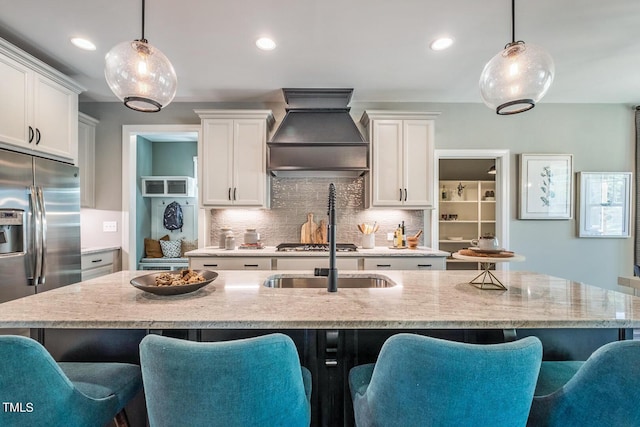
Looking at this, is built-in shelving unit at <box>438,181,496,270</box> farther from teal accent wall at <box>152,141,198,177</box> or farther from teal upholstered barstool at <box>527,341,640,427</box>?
teal accent wall at <box>152,141,198,177</box>

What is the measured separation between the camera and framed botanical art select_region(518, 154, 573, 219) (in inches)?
140

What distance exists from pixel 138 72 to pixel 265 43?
51.7 inches

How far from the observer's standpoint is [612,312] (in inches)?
43.4

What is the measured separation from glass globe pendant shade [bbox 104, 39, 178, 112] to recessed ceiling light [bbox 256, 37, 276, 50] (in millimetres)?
1132

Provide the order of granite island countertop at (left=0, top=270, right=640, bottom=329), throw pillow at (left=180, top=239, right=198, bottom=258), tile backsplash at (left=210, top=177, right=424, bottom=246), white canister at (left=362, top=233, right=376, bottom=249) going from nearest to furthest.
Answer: granite island countertop at (left=0, top=270, right=640, bottom=329), white canister at (left=362, top=233, right=376, bottom=249), tile backsplash at (left=210, top=177, right=424, bottom=246), throw pillow at (left=180, top=239, right=198, bottom=258)

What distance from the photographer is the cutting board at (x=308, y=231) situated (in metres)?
3.60

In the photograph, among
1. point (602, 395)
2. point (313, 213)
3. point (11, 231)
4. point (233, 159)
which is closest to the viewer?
point (602, 395)

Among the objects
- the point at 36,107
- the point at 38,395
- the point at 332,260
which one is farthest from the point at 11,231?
the point at 332,260

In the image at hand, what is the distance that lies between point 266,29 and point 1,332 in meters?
2.76

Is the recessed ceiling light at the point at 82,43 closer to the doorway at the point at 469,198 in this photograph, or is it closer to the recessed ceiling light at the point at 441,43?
the recessed ceiling light at the point at 441,43

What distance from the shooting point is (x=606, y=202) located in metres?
3.56

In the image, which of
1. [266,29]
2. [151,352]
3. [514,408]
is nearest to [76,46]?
[266,29]

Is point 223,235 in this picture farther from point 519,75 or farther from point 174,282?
point 519,75

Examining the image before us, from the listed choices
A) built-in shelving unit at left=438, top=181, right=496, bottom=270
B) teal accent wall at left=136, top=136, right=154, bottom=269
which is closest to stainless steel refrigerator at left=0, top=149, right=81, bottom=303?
teal accent wall at left=136, top=136, right=154, bottom=269
